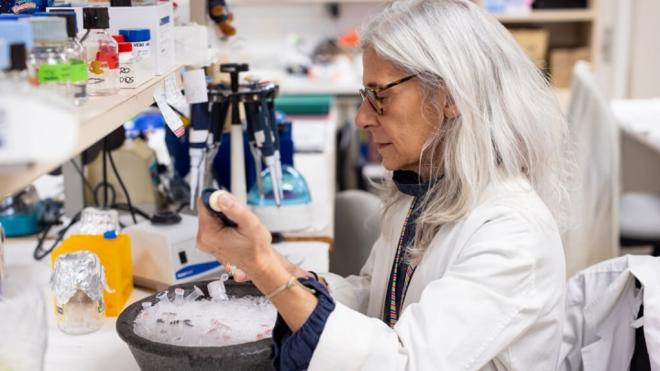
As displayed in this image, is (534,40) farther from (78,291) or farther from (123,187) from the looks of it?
(78,291)

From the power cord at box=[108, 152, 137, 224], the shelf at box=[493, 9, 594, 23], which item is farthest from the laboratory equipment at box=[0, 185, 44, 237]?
the shelf at box=[493, 9, 594, 23]

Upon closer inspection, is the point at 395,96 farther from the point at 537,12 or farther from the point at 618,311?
the point at 537,12

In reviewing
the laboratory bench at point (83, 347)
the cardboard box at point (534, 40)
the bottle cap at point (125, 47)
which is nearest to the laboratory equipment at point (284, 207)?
the laboratory bench at point (83, 347)

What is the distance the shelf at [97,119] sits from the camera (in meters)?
0.85

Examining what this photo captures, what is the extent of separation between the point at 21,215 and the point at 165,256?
1.96ft

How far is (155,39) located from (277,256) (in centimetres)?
46

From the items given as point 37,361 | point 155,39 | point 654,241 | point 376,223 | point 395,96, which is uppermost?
point 155,39

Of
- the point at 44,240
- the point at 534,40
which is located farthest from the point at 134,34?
the point at 534,40

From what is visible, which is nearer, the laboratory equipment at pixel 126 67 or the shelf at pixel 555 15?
the laboratory equipment at pixel 126 67

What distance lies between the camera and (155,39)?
1438 millimetres

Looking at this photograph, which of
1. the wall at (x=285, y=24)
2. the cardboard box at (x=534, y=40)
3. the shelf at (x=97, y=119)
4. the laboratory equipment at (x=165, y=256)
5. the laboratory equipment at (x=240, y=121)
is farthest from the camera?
the wall at (x=285, y=24)

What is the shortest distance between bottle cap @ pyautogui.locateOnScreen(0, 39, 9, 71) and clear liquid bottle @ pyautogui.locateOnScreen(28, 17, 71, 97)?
0.07 metres

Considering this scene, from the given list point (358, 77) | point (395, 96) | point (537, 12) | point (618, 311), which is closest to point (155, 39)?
point (395, 96)

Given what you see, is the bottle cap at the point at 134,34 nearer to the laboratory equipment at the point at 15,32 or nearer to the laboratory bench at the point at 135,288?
the laboratory bench at the point at 135,288
